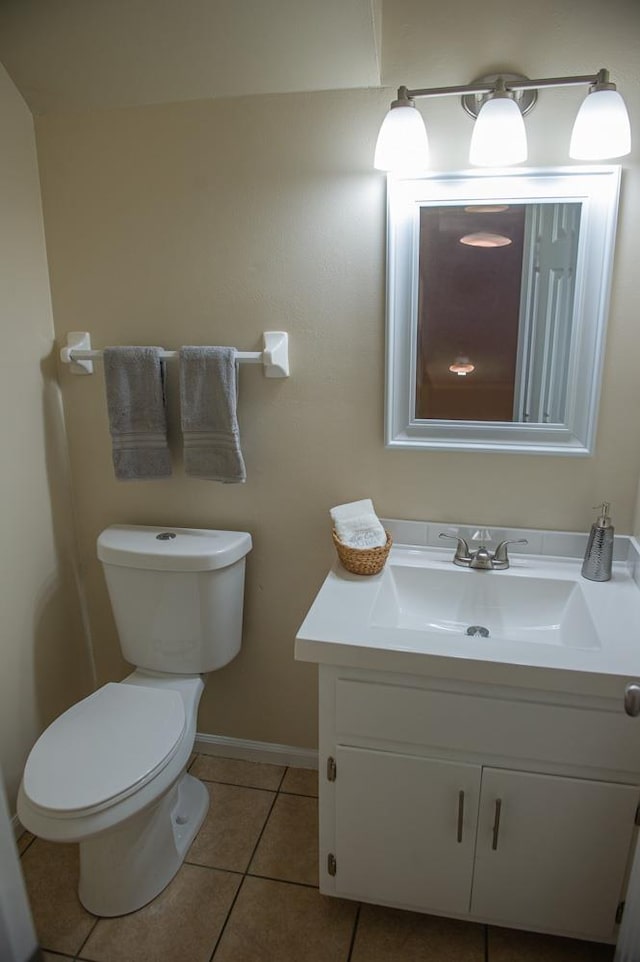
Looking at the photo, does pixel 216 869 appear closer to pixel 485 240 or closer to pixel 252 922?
pixel 252 922

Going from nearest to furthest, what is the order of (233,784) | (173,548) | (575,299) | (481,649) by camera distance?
(481,649) < (575,299) < (173,548) < (233,784)

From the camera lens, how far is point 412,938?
5.10ft

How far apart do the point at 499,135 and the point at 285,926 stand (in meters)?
1.90

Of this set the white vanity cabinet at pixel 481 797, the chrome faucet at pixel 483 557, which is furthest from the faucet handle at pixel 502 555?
the white vanity cabinet at pixel 481 797

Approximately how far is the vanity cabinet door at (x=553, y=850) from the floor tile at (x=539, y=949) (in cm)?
13

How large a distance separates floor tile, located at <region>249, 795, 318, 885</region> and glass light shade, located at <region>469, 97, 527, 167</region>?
1.81 m

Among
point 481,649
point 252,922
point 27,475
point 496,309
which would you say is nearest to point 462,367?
point 496,309

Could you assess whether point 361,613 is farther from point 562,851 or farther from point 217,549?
point 562,851

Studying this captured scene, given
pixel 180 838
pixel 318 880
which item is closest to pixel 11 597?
pixel 180 838

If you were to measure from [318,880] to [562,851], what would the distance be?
673mm

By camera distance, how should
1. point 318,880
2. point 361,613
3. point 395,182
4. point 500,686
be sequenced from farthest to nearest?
point 318,880
point 395,182
point 361,613
point 500,686

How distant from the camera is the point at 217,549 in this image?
176cm

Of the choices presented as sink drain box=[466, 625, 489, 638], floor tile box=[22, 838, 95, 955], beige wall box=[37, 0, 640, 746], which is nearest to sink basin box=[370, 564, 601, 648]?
sink drain box=[466, 625, 489, 638]

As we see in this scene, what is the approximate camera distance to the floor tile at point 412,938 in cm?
151
